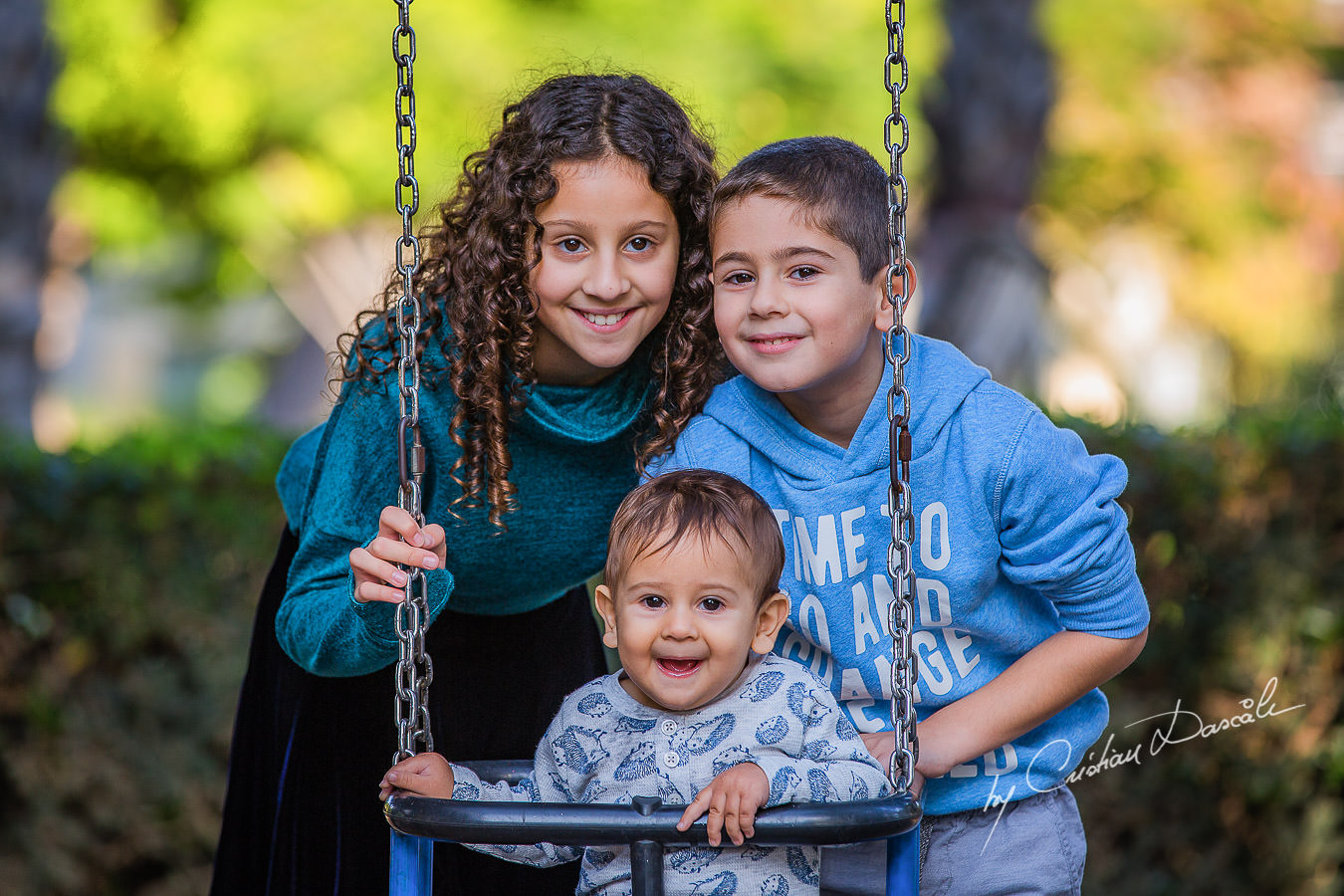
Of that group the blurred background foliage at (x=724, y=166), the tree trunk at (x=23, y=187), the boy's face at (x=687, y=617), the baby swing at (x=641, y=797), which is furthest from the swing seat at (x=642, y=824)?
the tree trunk at (x=23, y=187)

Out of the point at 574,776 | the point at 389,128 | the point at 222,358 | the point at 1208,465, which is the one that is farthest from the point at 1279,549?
the point at 222,358

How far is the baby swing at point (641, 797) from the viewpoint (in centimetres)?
177

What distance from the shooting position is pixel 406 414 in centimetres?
203

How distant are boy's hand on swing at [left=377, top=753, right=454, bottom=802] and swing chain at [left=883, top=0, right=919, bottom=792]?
2.23ft

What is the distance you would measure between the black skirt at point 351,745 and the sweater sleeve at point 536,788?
0.59 m

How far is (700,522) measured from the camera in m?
2.00

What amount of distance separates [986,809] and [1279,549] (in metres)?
2.15

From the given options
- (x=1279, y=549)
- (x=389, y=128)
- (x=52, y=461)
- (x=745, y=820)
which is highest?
(x=389, y=128)

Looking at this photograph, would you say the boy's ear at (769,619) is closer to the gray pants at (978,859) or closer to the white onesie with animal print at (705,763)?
the white onesie with animal print at (705,763)

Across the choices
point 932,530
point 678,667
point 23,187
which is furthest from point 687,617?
point 23,187

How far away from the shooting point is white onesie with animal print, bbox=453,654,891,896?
196 centimetres

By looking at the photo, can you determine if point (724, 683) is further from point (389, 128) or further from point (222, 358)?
point (222, 358)

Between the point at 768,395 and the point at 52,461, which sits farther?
the point at 52,461

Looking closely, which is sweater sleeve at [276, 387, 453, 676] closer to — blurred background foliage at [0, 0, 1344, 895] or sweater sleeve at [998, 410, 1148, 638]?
blurred background foliage at [0, 0, 1344, 895]
